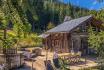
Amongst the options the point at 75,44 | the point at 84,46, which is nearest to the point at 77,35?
the point at 75,44

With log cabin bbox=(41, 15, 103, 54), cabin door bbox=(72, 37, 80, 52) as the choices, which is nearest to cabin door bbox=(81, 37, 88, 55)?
log cabin bbox=(41, 15, 103, 54)

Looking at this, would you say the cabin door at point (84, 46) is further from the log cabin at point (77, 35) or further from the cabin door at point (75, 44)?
the cabin door at point (75, 44)

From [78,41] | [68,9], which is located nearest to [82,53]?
[78,41]

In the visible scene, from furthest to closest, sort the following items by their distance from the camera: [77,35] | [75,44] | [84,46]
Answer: [84,46] < [75,44] < [77,35]

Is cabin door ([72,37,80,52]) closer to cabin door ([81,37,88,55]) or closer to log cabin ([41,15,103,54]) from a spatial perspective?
log cabin ([41,15,103,54])

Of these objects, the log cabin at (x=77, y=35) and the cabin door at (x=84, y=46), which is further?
the cabin door at (x=84, y=46)

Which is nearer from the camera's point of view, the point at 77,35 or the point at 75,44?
the point at 77,35

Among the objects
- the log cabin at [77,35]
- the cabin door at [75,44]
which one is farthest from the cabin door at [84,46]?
the cabin door at [75,44]

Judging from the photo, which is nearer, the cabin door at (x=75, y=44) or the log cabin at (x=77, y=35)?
the log cabin at (x=77, y=35)

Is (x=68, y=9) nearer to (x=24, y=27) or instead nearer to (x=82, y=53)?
(x=82, y=53)

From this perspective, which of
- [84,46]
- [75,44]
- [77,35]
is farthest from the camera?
[84,46]

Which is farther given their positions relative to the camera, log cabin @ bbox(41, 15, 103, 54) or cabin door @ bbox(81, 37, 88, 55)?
cabin door @ bbox(81, 37, 88, 55)

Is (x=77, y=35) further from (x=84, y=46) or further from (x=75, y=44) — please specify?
(x=84, y=46)

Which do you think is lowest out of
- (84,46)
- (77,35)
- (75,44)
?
(84,46)
